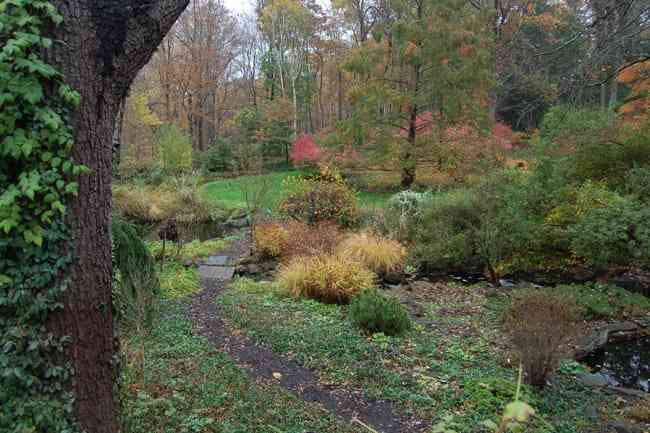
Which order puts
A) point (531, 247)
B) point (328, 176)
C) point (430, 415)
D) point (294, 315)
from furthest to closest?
point (328, 176)
point (531, 247)
point (294, 315)
point (430, 415)

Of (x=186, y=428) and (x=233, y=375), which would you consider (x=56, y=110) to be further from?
(x=233, y=375)

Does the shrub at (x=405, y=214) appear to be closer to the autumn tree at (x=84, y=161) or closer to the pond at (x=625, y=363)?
the pond at (x=625, y=363)

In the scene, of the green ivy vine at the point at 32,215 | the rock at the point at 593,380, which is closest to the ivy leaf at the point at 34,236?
the green ivy vine at the point at 32,215

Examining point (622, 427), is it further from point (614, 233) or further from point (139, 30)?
point (139, 30)

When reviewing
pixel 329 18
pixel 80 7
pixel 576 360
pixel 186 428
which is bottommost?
pixel 576 360

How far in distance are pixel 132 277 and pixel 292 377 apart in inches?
87.0

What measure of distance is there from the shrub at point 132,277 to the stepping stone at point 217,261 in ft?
8.26

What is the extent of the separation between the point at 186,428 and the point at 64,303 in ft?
4.43

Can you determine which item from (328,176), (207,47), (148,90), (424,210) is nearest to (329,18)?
(207,47)

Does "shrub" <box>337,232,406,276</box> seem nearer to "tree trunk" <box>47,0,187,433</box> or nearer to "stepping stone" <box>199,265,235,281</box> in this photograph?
"stepping stone" <box>199,265,235,281</box>

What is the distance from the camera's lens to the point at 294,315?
5.87m

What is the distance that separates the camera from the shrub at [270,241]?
8.78m

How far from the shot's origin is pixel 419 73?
51.1 ft

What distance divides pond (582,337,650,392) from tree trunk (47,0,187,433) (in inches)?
195
